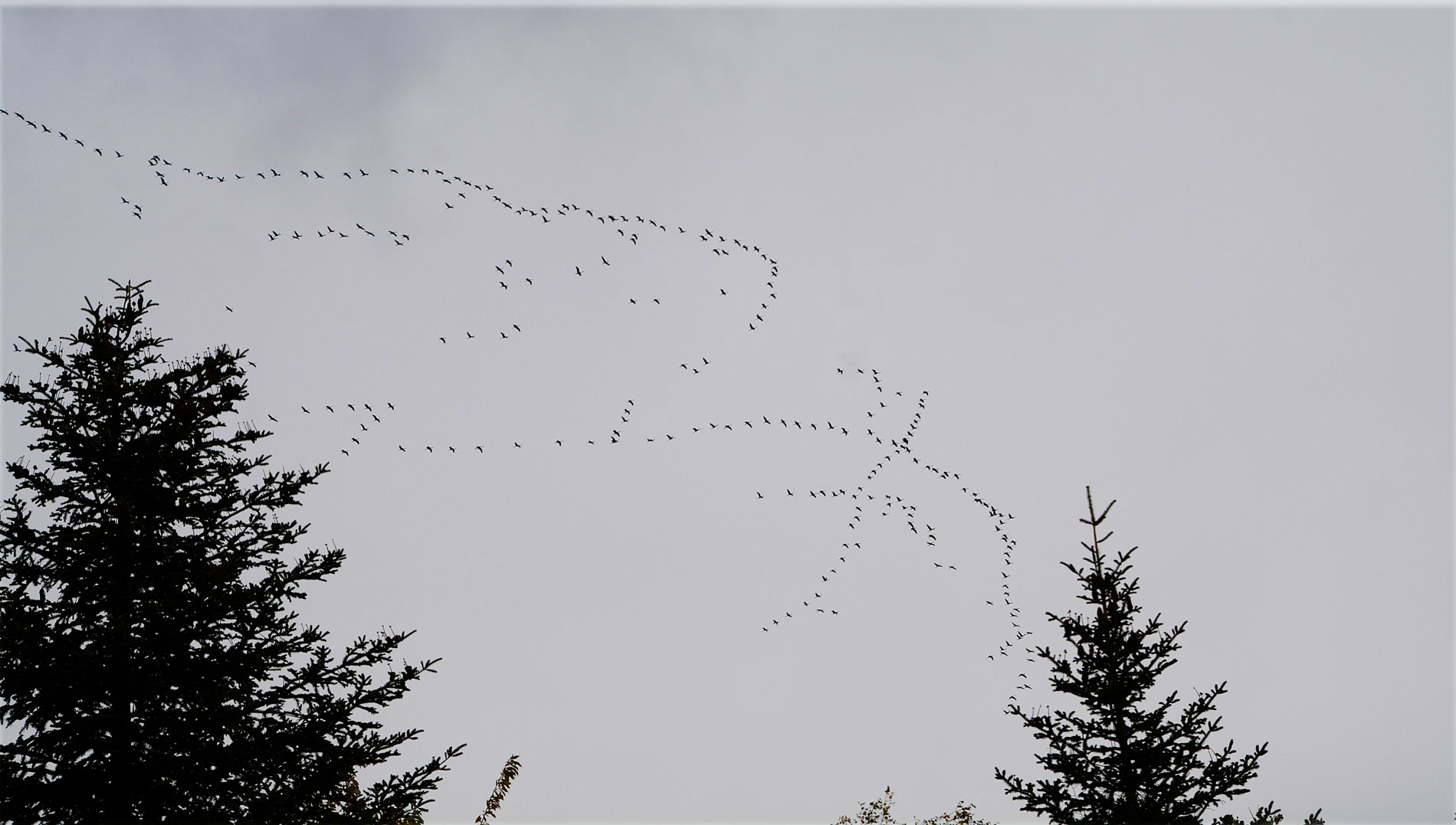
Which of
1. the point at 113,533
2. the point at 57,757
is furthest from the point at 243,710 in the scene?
the point at 113,533

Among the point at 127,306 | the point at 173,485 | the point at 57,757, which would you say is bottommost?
the point at 57,757

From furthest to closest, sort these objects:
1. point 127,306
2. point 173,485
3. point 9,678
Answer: point 127,306 < point 173,485 < point 9,678

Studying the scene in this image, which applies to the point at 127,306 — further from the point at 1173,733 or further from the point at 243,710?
the point at 1173,733

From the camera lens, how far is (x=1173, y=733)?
14.3 metres

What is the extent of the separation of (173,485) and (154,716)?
3.22m

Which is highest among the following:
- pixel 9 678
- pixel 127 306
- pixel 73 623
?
pixel 127 306

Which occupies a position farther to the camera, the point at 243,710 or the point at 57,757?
the point at 243,710

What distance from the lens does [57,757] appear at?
447 inches

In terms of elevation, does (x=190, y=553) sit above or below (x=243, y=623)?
above

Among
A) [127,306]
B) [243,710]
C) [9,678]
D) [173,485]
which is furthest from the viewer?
[127,306]

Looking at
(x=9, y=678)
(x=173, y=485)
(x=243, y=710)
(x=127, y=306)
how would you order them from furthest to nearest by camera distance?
(x=127, y=306), (x=173, y=485), (x=243, y=710), (x=9, y=678)

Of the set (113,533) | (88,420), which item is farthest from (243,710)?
(88,420)

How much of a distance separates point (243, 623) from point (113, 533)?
2.05 m

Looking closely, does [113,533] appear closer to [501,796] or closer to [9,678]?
[9,678]
